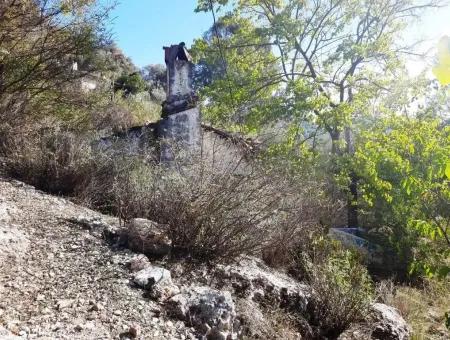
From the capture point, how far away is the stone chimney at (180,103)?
7684 mm

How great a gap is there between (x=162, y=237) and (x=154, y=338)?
1.12m

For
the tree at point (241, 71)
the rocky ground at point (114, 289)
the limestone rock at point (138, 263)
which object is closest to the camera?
the rocky ground at point (114, 289)

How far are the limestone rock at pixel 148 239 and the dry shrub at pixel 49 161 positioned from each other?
1626 mm

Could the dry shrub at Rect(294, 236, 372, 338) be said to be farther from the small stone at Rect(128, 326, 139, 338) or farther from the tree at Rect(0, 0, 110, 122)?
the tree at Rect(0, 0, 110, 122)

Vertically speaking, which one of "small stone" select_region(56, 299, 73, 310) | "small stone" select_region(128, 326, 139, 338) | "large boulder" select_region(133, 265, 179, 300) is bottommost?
"small stone" select_region(128, 326, 139, 338)

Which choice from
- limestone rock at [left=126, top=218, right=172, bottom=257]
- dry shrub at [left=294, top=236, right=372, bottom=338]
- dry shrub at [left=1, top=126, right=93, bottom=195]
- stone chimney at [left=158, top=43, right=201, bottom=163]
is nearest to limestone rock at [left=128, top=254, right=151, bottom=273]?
limestone rock at [left=126, top=218, right=172, bottom=257]

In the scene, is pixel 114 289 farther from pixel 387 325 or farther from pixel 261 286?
pixel 387 325

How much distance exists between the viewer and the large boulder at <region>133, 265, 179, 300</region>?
281 centimetres

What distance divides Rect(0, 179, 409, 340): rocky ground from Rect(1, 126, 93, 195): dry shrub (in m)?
0.60

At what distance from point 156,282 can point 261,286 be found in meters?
1.10

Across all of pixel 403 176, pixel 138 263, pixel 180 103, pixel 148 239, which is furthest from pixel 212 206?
pixel 180 103

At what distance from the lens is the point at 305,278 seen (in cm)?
441

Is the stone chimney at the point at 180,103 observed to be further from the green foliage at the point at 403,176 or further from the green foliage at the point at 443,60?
the green foliage at the point at 443,60

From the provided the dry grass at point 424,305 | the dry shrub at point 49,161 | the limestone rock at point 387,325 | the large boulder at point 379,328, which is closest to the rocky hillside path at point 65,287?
the dry shrub at point 49,161
